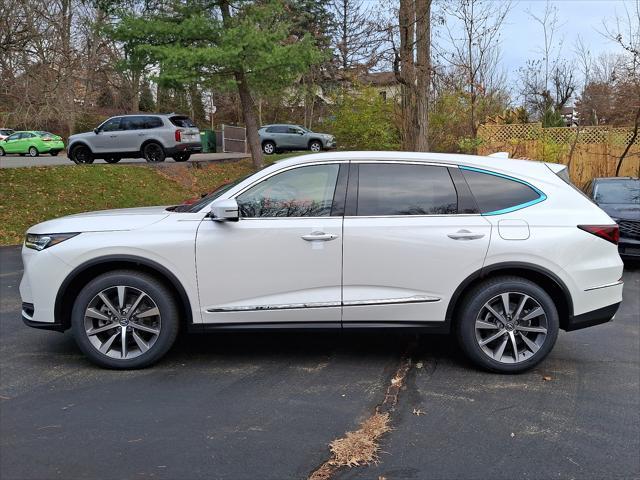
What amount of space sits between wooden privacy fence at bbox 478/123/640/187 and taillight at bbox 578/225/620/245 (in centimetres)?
1340

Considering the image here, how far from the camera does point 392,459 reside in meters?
3.02

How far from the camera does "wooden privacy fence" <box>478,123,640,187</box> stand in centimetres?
1714

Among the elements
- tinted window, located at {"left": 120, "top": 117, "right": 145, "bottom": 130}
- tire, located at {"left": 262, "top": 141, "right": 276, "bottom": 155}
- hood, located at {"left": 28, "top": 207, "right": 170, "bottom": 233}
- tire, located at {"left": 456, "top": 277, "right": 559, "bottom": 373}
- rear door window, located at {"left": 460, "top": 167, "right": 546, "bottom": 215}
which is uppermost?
tinted window, located at {"left": 120, "top": 117, "right": 145, "bottom": 130}

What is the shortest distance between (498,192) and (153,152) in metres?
16.1

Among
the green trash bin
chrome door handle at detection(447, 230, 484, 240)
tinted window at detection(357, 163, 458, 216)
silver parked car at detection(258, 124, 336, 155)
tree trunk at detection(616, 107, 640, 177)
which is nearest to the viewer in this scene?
chrome door handle at detection(447, 230, 484, 240)

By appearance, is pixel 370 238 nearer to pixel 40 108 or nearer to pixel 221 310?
pixel 221 310

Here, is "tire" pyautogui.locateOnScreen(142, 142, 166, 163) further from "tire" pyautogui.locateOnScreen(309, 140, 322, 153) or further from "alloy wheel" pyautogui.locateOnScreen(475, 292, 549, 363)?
"alloy wheel" pyautogui.locateOnScreen(475, 292, 549, 363)

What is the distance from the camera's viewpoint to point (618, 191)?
9.99 metres

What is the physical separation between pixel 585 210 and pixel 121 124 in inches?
671

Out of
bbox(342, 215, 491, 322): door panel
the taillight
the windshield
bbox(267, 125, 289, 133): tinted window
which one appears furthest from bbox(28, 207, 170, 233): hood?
bbox(267, 125, 289, 133): tinted window

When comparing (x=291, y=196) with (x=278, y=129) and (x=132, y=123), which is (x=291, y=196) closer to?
(x=132, y=123)

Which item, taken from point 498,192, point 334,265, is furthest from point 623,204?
point 334,265

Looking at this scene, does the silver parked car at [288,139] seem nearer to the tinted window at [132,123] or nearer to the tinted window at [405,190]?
the tinted window at [132,123]

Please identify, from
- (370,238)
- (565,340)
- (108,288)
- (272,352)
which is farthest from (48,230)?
(565,340)
